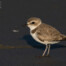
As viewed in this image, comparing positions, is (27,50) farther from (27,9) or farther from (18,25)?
(27,9)

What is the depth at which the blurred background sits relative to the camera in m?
13.4

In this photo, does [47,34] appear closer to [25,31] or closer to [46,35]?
[46,35]

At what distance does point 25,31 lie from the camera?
17859 mm

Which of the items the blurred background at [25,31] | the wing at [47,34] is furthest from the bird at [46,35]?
the blurred background at [25,31]

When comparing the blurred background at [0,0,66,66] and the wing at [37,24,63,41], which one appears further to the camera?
the wing at [37,24,63,41]

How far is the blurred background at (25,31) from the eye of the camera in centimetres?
1337

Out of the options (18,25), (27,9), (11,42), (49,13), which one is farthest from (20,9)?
(11,42)

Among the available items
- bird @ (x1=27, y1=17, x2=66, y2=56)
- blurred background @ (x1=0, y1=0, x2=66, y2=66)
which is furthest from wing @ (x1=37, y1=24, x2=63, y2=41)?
blurred background @ (x1=0, y1=0, x2=66, y2=66)

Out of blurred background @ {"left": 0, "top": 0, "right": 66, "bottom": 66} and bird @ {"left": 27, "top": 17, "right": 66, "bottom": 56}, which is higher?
bird @ {"left": 27, "top": 17, "right": 66, "bottom": 56}

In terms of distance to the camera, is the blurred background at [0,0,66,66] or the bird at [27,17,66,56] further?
the bird at [27,17,66,56]

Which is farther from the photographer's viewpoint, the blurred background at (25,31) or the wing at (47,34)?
the wing at (47,34)

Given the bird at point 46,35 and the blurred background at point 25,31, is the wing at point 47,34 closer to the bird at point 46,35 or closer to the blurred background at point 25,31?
the bird at point 46,35

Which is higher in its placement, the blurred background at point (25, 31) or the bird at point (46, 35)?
the bird at point (46, 35)

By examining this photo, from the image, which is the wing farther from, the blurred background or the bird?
the blurred background
